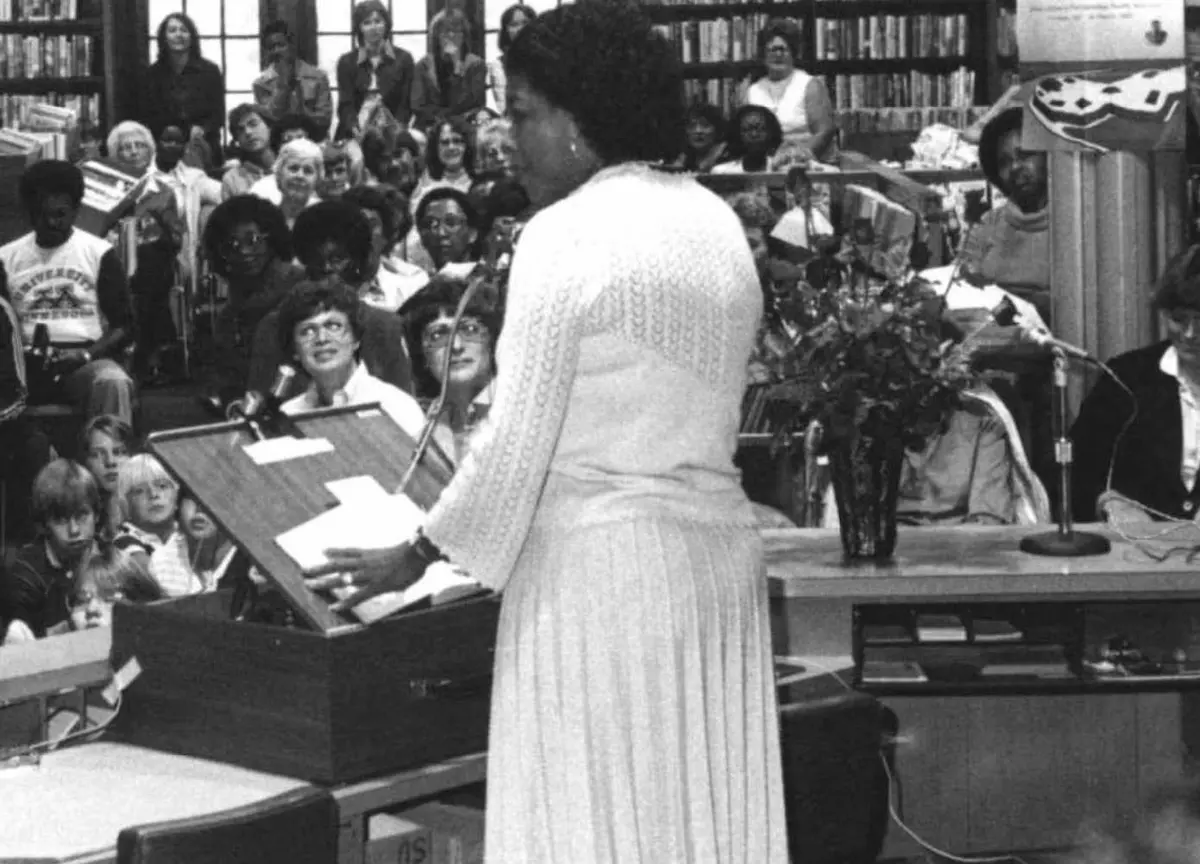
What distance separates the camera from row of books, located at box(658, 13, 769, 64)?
12.1 m

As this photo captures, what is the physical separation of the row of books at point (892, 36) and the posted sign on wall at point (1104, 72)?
6956mm

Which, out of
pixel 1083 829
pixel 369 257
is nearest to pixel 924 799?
pixel 1083 829

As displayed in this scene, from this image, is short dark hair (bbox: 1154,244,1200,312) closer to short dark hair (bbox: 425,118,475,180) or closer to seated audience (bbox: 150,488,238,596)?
seated audience (bbox: 150,488,238,596)

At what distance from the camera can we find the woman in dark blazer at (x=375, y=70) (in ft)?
36.9

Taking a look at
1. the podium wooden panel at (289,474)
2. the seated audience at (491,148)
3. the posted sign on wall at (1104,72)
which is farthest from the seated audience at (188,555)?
the seated audience at (491,148)

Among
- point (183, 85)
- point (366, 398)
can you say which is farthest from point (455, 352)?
point (183, 85)

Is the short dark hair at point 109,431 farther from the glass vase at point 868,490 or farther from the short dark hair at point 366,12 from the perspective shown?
the short dark hair at point 366,12

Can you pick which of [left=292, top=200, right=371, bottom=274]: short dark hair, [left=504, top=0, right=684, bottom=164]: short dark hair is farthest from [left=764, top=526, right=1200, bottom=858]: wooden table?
[left=292, top=200, right=371, bottom=274]: short dark hair

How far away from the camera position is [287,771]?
2.92 metres

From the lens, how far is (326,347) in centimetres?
509

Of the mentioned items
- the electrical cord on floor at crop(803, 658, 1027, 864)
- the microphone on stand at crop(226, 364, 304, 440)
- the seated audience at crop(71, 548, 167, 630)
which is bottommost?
the electrical cord on floor at crop(803, 658, 1027, 864)

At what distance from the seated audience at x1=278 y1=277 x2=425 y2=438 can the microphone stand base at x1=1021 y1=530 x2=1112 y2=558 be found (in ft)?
4.94

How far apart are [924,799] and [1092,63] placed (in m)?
1.77

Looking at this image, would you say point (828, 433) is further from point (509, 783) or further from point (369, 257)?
point (369, 257)
